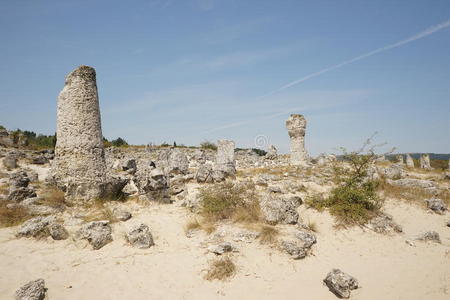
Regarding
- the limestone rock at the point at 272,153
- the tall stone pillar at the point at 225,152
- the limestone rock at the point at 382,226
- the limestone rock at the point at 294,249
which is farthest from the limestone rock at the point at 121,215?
the limestone rock at the point at 272,153

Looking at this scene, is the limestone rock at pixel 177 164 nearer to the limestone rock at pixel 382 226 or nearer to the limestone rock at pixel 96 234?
the limestone rock at pixel 96 234

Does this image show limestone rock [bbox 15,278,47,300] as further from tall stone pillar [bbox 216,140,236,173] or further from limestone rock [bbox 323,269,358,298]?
tall stone pillar [bbox 216,140,236,173]

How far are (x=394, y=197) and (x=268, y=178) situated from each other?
5350 millimetres

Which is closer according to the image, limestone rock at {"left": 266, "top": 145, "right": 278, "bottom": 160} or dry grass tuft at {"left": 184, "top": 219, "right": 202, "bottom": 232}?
dry grass tuft at {"left": 184, "top": 219, "right": 202, "bottom": 232}

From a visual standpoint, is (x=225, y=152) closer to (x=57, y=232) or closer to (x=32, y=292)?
(x=57, y=232)

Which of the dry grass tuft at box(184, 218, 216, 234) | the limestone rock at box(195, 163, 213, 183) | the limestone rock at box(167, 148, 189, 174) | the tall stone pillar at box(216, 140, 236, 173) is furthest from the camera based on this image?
the tall stone pillar at box(216, 140, 236, 173)

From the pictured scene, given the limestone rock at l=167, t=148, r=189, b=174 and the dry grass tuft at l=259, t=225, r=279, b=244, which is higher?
the limestone rock at l=167, t=148, r=189, b=174

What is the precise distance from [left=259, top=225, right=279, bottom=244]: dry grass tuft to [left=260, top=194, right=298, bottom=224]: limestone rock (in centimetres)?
52

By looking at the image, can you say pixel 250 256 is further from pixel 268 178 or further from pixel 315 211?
pixel 268 178

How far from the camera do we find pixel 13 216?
7508 millimetres

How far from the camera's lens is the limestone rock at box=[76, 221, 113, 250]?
6059 millimetres

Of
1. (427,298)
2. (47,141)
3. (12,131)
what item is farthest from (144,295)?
(47,141)

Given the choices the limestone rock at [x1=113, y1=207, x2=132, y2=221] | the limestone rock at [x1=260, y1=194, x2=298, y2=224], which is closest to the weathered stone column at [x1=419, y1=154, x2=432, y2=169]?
the limestone rock at [x1=260, y1=194, x2=298, y2=224]

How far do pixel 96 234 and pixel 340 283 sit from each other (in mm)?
5008
